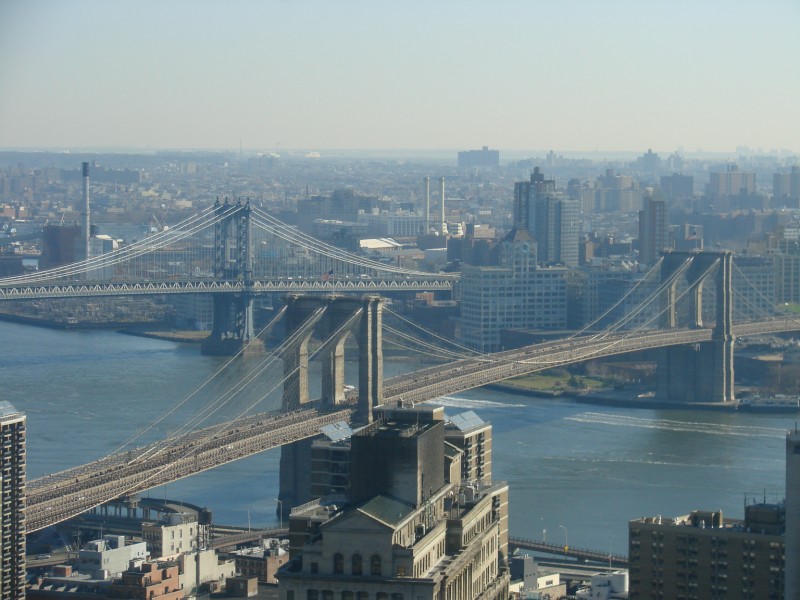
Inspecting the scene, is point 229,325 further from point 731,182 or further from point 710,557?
point 731,182

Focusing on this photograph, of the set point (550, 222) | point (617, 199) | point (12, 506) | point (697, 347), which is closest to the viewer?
point (12, 506)

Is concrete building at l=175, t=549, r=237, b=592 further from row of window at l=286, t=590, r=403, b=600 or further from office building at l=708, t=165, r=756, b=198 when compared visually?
office building at l=708, t=165, r=756, b=198

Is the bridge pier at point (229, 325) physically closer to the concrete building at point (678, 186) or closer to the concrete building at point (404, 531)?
the concrete building at point (404, 531)

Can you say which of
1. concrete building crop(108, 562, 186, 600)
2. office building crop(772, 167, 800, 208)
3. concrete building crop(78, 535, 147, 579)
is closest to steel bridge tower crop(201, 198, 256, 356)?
concrete building crop(78, 535, 147, 579)

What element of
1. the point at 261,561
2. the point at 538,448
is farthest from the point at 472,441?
the point at 538,448

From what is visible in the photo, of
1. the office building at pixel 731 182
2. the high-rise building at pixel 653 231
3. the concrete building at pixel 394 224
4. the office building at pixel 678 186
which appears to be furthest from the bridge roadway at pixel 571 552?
the office building at pixel 731 182

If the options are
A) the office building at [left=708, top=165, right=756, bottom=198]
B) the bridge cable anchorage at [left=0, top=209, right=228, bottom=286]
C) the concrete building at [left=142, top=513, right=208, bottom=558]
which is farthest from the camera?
the office building at [left=708, top=165, right=756, bottom=198]

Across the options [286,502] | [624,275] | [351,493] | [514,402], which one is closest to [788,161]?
[624,275]
